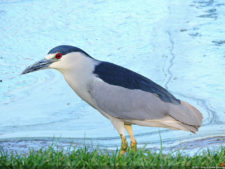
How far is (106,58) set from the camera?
1018cm

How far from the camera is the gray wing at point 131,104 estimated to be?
530cm

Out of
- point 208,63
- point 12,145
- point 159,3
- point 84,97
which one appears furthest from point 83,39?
Answer: point 84,97

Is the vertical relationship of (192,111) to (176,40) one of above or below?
above

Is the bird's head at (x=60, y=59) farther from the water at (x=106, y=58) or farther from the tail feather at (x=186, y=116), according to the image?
the tail feather at (x=186, y=116)

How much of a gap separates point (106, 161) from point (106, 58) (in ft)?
18.3

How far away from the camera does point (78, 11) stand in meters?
12.8

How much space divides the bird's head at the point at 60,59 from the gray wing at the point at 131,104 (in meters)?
0.32

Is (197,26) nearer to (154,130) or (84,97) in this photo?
(154,130)

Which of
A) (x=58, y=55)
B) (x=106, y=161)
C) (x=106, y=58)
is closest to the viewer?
(x=106, y=161)

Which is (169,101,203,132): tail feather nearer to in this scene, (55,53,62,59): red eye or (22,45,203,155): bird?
(22,45,203,155): bird

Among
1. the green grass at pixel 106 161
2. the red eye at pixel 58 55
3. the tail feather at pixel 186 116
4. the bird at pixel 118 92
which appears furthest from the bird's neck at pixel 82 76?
the tail feather at pixel 186 116

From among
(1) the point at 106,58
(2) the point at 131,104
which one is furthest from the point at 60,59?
(1) the point at 106,58

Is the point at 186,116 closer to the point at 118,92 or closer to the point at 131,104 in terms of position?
the point at 131,104

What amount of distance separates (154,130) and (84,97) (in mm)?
2668
